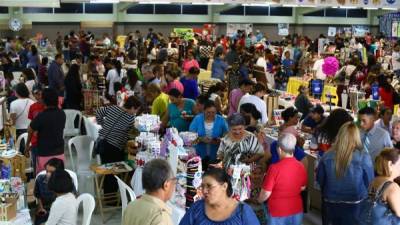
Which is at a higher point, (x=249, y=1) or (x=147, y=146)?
(x=249, y=1)

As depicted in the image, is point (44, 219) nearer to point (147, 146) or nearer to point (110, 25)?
point (147, 146)

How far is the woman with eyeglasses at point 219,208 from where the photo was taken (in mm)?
3299

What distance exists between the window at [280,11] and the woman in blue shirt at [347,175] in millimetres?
25440

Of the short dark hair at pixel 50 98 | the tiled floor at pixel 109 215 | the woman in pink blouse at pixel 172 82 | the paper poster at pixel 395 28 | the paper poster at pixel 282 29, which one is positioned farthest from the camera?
the paper poster at pixel 282 29

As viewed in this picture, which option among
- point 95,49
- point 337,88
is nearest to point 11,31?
point 95,49

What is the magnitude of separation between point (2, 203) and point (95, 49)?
12727 mm

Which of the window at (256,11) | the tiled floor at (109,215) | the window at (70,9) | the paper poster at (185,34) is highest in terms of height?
the window at (256,11)

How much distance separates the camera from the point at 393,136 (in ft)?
20.8

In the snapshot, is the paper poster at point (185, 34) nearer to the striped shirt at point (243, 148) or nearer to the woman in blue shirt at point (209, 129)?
the woman in blue shirt at point (209, 129)

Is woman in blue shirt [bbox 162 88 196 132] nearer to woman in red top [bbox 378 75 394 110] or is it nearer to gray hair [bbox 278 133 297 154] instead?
gray hair [bbox 278 133 297 154]

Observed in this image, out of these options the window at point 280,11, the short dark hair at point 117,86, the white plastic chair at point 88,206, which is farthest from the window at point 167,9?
the white plastic chair at point 88,206

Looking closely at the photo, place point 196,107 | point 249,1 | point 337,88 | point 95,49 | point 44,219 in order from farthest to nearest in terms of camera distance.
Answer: point 95,49 < point 249,1 < point 337,88 < point 196,107 < point 44,219

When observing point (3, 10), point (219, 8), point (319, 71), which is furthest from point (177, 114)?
point (219, 8)

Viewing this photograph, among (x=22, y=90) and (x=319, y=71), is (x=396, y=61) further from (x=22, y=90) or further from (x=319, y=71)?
(x=22, y=90)
